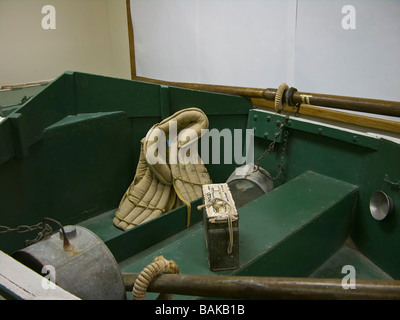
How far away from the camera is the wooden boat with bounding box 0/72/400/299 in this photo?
43.9 inches

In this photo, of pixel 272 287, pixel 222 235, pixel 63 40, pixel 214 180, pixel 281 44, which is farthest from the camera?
pixel 63 40

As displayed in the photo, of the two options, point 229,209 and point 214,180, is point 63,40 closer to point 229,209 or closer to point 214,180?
point 214,180

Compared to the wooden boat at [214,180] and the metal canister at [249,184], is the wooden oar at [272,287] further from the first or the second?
the metal canister at [249,184]

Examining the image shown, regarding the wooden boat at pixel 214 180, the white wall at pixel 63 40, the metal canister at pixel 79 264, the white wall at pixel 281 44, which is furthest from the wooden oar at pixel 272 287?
the white wall at pixel 63 40

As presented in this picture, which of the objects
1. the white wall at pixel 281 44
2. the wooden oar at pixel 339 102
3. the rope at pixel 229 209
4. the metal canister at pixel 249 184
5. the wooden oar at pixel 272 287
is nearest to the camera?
the wooden oar at pixel 272 287

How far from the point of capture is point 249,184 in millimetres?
1941

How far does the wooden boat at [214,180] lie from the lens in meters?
1.12

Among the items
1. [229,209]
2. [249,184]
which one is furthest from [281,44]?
[229,209]

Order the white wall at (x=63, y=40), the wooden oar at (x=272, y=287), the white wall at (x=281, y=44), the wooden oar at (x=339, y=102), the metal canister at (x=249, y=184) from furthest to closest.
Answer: the white wall at (x=63, y=40) → the metal canister at (x=249, y=184) → the white wall at (x=281, y=44) → the wooden oar at (x=339, y=102) → the wooden oar at (x=272, y=287)

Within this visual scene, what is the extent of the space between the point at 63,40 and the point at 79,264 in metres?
3.75

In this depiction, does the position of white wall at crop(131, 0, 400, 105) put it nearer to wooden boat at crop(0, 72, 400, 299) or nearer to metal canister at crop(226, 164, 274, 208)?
wooden boat at crop(0, 72, 400, 299)

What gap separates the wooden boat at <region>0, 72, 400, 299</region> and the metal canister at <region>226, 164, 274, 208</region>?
19 centimetres

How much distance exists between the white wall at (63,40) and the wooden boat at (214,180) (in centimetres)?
210
